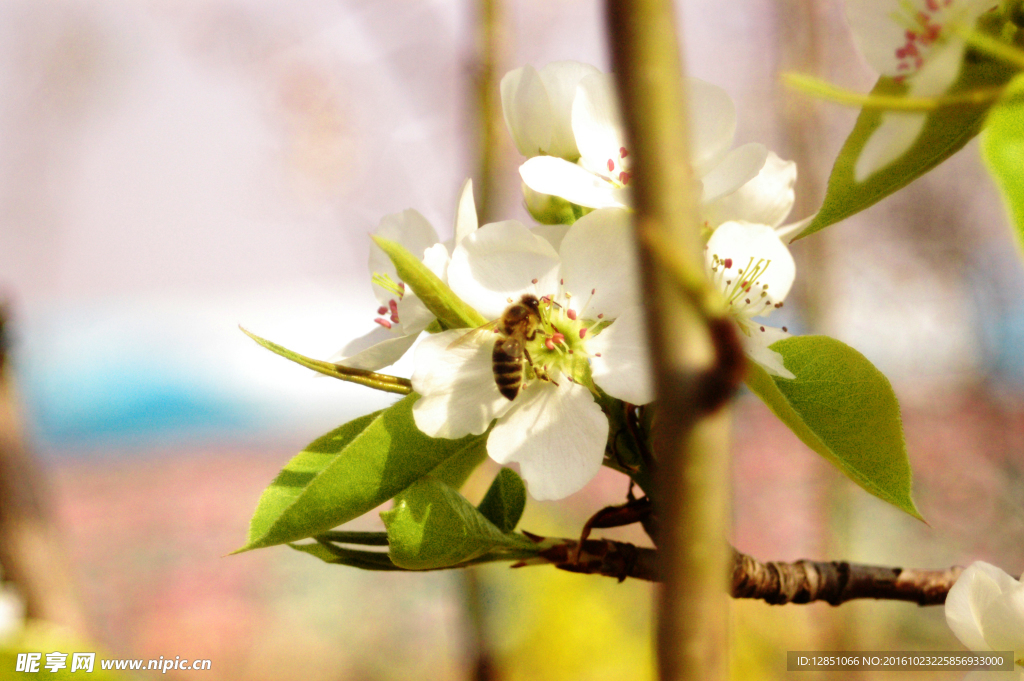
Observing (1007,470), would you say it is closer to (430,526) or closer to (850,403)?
(850,403)

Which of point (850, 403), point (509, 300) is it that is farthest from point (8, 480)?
point (850, 403)

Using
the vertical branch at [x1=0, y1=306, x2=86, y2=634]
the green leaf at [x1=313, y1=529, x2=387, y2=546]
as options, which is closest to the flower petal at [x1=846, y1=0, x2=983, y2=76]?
the green leaf at [x1=313, y1=529, x2=387, y2=546]

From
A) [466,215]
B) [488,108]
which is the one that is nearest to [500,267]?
[466,215]

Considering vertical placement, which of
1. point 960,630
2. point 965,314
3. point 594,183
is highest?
point 965,314

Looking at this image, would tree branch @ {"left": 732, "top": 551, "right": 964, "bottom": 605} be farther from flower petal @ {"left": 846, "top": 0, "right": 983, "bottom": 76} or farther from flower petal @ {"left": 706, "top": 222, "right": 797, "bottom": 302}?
flower petal @ {"left": 846, "top": 0, "right": 983, "bottom": 76}

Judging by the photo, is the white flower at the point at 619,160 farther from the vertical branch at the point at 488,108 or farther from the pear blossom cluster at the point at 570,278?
the vertical branch at the point at 488,108

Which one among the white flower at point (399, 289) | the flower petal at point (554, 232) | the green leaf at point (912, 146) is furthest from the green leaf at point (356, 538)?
the green leaf at point (912, 146)

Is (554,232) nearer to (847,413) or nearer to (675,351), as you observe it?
(847,413)
